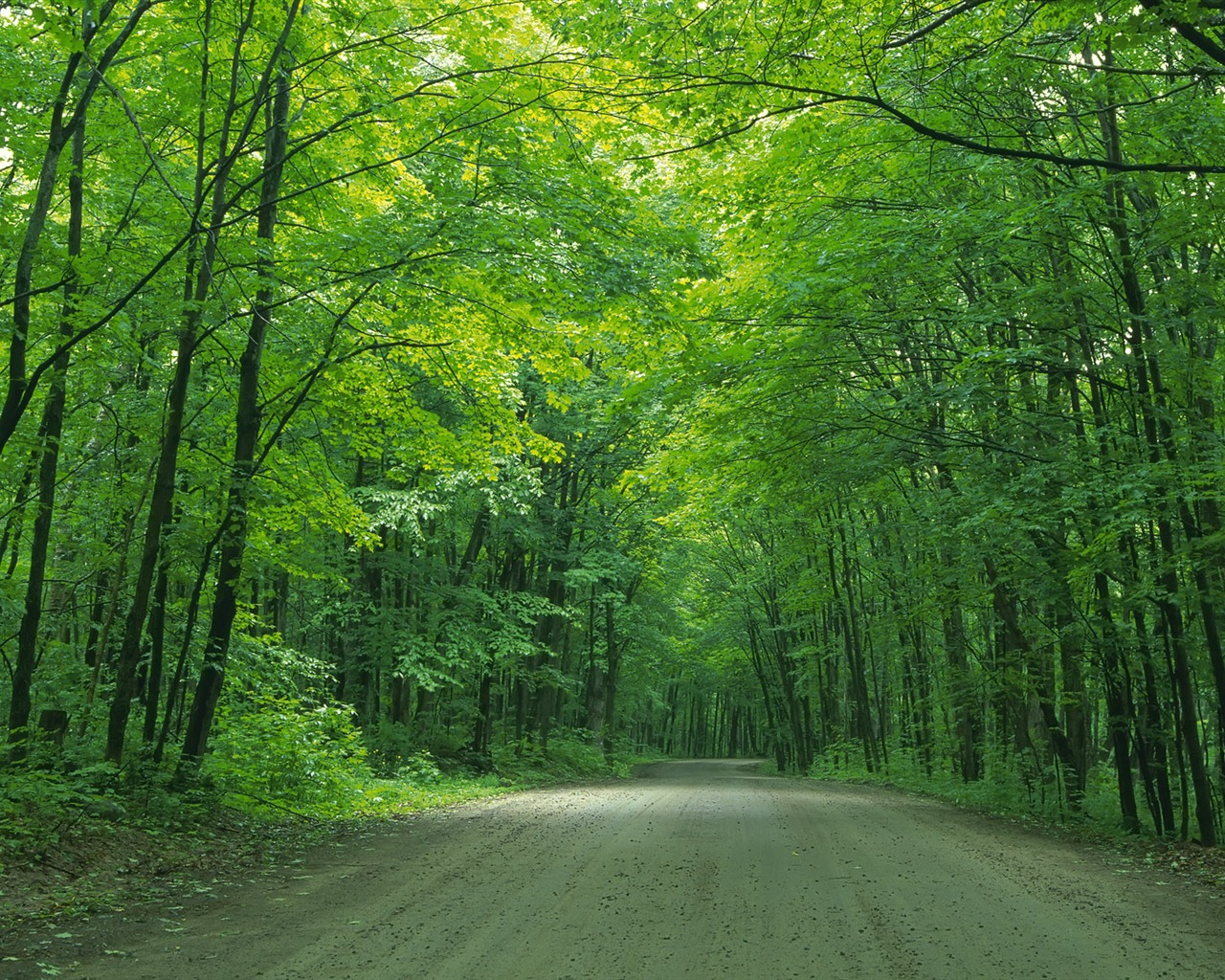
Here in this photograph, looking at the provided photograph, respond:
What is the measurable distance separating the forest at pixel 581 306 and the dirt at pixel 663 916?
2756 mm

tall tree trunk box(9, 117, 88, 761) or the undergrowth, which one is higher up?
tall tree trunk box(9, 117, 88, 761)

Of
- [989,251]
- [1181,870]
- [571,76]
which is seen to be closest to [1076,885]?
[1181,870]

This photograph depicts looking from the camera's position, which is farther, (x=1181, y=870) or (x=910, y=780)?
(x=910, y=780)

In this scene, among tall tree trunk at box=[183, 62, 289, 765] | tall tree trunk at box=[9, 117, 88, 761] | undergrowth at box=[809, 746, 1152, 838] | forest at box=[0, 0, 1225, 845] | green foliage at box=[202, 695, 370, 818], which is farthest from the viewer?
undergrowth at box=[809, 746, 1152, 838]

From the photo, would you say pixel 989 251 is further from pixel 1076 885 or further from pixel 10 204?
pixel 10 204

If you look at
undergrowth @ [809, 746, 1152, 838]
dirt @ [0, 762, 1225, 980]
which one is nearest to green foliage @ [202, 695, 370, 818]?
dirt @ [0, 762, 1225, 980]

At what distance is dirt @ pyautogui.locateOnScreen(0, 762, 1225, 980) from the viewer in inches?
192

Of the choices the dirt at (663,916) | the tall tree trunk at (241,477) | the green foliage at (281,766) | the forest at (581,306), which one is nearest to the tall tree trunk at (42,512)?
the forest at (581,306)

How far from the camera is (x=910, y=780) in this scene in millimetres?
21266

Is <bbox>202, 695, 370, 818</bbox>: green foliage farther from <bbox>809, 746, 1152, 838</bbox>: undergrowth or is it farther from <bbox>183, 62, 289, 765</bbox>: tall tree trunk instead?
<bbox>809, 746, 1152, 838</bbox>: undergrowth

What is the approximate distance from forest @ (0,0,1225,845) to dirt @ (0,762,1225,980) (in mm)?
2756

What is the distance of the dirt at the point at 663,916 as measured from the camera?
4883 mm

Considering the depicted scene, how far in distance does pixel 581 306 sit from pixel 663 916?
23.4 ft

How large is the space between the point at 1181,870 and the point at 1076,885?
187cm
